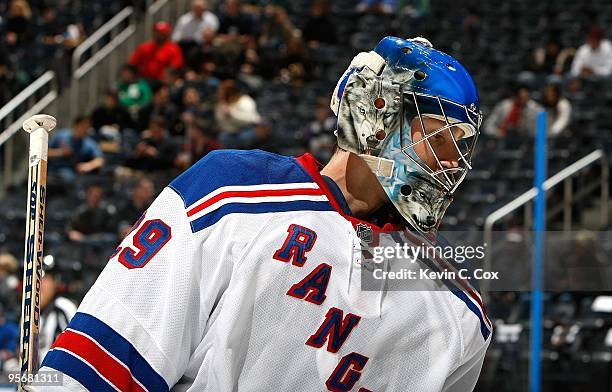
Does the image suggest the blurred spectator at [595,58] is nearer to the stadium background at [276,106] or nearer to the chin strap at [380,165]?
the stadium background at [276,106]

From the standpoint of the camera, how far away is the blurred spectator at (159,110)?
1270 cm

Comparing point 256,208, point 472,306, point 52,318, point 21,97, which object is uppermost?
point 256,208

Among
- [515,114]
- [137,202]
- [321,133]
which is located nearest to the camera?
[137,202]

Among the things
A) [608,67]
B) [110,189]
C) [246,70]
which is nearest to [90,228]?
[110,189]

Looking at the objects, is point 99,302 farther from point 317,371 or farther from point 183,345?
point 317,371

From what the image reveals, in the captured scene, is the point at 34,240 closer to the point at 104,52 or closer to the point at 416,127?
the point at 416,127

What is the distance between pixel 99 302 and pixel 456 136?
707 millimetres

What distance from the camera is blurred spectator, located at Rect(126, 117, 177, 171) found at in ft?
37.9

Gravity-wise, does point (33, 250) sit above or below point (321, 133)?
above

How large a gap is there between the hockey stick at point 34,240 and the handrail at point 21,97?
10.3m

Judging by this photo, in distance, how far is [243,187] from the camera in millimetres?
2146

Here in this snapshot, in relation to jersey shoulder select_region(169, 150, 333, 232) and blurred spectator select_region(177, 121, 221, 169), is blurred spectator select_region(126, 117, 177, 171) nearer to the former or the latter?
blurred spectator select_region(177, 121, 221, 169)

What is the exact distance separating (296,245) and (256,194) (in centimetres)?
12

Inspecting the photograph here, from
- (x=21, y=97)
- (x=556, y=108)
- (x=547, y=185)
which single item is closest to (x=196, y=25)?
(x=21, y=97)
